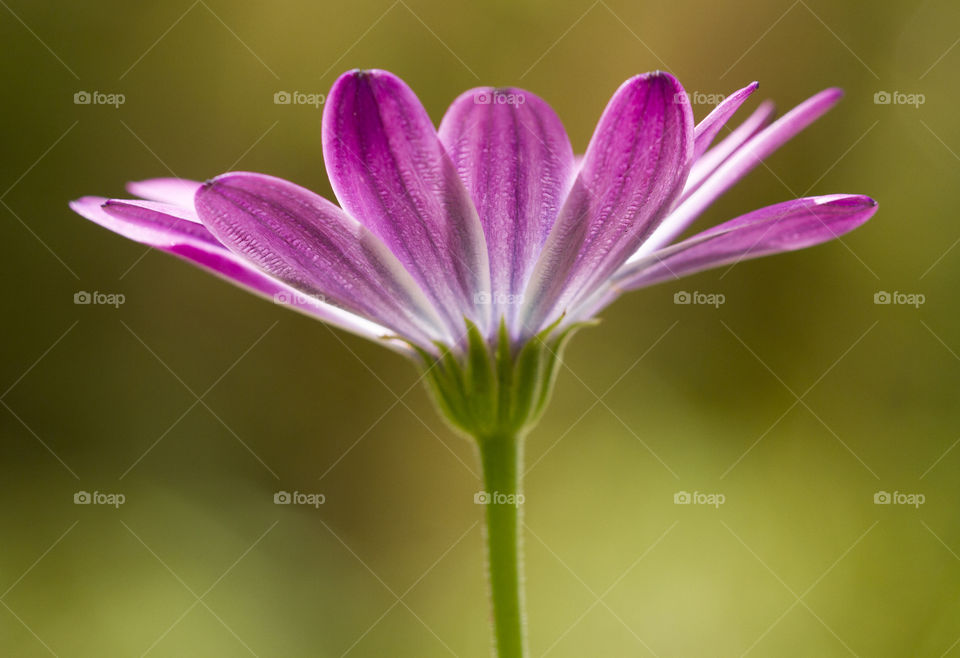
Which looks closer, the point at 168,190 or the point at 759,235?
the point at 759,235

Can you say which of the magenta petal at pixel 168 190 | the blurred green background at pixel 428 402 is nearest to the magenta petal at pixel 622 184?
the magenta petal at pixel 168 190

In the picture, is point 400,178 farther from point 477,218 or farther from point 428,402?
point 428,402

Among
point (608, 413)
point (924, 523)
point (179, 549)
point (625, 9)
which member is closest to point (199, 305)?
point (179, 549)

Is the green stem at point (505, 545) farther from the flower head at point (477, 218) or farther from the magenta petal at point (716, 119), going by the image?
the magenta petal at point (716, 119)

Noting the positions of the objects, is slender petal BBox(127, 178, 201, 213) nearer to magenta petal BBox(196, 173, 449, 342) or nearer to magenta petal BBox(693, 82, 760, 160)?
magenta petal BBox(196, 173, 449, 342)

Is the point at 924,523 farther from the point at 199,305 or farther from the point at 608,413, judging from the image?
the point at 199,305

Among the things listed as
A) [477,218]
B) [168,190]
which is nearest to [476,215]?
[477,218]
